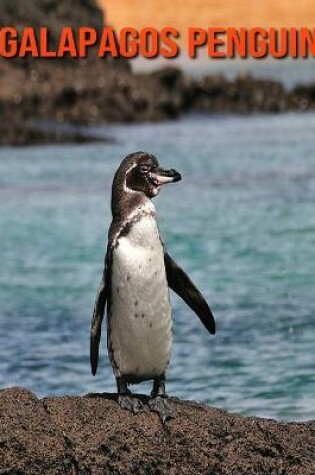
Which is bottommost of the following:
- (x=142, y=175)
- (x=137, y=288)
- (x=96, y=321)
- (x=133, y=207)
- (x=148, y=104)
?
(x=148, y=104)

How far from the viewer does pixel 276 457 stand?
4859 millimetres

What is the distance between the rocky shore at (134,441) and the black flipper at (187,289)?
42 cm

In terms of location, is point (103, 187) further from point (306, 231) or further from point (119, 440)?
point (119, 440)

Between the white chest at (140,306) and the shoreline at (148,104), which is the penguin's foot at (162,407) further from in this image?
the shoreline at (148,104)

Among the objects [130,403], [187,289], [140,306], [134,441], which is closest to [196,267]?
[187,289]

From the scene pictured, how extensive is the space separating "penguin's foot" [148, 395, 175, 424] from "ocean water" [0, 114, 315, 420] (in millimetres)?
2040

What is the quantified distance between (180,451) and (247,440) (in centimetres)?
23

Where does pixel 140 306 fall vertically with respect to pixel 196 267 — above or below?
above

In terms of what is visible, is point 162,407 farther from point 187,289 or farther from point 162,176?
point 162,176

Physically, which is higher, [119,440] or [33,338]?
[119,440]

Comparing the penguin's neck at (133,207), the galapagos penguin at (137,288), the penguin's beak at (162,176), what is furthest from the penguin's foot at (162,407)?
the penguin's beak at (162,176)

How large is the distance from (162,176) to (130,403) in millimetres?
746

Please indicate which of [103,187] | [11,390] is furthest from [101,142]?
[11,390]

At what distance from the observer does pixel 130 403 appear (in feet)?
15.9
